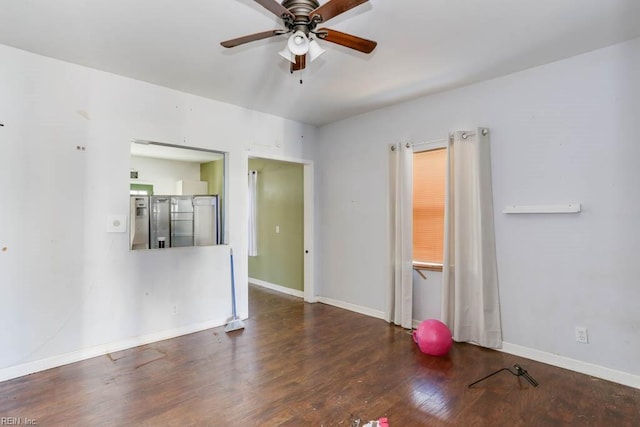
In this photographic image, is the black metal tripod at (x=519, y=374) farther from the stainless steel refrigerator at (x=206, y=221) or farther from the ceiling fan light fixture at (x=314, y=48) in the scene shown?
the stainless steel refrigerator at (x=206, y=221)

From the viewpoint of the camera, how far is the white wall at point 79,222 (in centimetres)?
274

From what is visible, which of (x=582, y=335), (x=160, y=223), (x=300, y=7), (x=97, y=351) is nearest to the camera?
(x=300, y=7)

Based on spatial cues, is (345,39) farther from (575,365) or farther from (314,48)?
(575,365)

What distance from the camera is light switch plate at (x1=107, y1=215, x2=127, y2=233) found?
322cm

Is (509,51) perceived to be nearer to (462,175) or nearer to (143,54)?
(462,175)

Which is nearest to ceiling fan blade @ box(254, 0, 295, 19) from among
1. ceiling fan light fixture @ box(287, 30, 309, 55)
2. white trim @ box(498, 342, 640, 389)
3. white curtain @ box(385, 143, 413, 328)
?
ceiling fan light fixture @ box(287, 30, 309, 55)

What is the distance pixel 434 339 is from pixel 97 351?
3.29 meters

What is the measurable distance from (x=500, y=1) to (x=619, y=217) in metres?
2.00

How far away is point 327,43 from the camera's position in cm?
264

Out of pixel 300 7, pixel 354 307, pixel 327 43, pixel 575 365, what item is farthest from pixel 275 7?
pixel 354 307

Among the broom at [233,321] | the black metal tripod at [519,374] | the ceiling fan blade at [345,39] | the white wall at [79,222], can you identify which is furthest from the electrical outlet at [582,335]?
the white wall at [79,222]

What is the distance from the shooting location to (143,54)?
285 cm

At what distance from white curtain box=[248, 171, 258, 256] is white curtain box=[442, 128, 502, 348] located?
3.88m

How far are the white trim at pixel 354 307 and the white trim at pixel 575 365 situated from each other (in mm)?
1539
